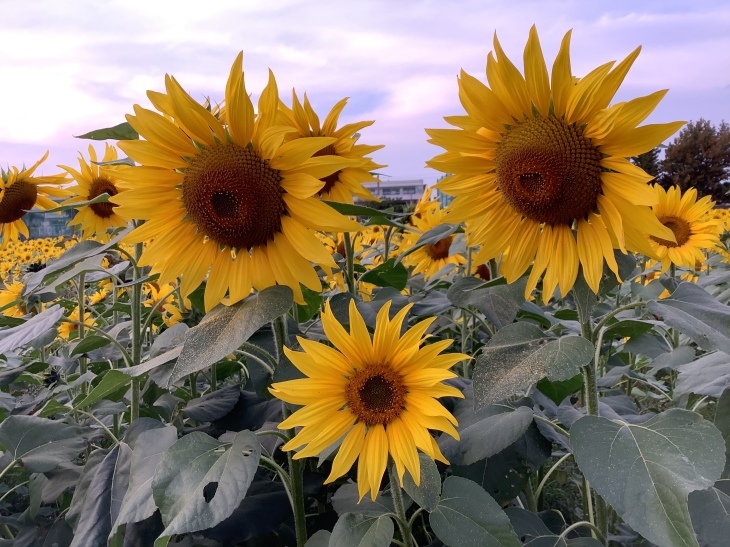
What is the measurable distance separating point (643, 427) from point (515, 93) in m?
0.73

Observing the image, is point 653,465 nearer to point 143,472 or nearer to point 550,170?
point 550,170

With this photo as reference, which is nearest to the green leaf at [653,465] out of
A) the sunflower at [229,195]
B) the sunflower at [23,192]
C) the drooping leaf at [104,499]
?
the sunflower at [229,195]

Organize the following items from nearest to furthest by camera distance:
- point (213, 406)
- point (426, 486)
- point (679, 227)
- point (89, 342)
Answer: point (426, 486) → point (213, 406) → point (89, 342) → point (679, 227)

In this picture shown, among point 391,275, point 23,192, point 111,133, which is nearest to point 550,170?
point 391,275

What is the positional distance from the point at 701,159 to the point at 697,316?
102 feet

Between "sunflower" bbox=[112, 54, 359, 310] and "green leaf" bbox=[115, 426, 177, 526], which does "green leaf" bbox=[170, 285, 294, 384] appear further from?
"green leaf" bbox=[115, 426, 177, 526]

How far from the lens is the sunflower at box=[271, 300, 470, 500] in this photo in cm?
130

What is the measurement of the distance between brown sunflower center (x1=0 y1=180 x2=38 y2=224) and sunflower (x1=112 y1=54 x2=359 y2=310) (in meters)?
2.01

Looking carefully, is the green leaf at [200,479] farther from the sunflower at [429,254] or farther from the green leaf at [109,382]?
the sunflower at [429,254]

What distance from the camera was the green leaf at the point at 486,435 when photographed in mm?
1346

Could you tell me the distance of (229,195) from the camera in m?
1.38

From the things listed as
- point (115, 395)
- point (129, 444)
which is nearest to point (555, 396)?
point (129, 444)

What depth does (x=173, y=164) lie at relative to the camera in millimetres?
1464

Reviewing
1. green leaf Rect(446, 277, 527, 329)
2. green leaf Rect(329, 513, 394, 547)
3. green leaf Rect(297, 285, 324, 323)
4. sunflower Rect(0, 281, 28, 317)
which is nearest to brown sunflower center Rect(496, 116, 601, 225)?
green leaf Rect(446, 277, 527, 329)
